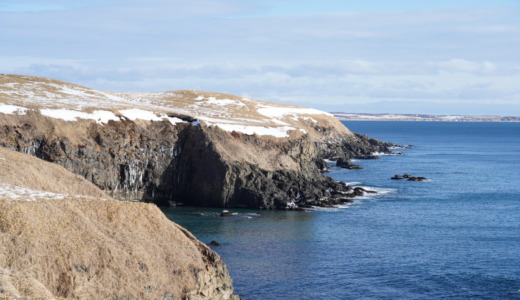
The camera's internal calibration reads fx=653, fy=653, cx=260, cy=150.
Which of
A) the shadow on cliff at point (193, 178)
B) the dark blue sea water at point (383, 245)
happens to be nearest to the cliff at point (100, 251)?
the dark blue sea water at point (383, 245)

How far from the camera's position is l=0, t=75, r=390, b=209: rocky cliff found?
6994 cm

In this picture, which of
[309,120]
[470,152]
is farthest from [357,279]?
[470,152]

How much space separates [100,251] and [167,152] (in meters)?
48.2

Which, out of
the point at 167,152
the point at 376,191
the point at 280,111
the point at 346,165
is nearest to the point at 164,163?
the point at 167,152

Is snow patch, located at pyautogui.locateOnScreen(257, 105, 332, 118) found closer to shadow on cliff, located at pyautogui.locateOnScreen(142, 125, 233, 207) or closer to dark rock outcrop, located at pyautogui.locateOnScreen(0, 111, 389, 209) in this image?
dark rock outcrop, located at pyautogui.locateOnScreen(0, 111, 389, 209)

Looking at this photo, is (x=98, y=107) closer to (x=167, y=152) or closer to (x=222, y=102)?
(x=167, y=152)

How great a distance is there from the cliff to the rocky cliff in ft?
114

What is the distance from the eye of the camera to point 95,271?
2870 centimetres

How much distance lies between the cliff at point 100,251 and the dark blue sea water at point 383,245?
958 centimetres

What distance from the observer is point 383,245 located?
55.0 meters

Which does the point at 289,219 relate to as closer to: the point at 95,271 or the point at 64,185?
the point at 64,185

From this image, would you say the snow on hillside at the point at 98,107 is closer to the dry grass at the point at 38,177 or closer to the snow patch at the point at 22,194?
the dry grass at the point at 38,177

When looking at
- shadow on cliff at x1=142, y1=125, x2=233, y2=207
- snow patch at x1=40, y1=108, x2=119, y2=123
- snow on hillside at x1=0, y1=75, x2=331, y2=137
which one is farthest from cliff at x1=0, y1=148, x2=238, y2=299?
snow on hillside at x1=0, y1=75, x2=331, y2=137

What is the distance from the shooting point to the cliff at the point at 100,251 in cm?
2753
